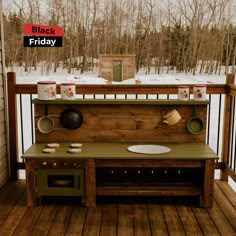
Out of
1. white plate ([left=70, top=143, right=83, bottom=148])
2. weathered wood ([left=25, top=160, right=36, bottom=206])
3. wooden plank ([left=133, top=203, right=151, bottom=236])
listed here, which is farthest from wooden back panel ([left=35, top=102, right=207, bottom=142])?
wooden plank ([left=133, top=203, right=151, bottom=236])

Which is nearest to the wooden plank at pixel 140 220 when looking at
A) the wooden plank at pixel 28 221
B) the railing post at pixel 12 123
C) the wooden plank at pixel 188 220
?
the wooden plank at pixel 188 220

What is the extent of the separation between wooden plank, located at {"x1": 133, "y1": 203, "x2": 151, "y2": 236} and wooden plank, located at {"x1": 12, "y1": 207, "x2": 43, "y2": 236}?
27.8 inches

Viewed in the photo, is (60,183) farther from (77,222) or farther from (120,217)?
(120,217)

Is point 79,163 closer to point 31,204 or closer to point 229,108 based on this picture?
point 31,204

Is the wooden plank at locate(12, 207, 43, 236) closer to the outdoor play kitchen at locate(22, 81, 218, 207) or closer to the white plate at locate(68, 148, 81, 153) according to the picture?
the outdoor play kitchen at locate(22, 81, 218, 207)

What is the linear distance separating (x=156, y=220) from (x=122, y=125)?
2.97 ft

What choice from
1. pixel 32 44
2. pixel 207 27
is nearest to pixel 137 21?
pixel 207 27

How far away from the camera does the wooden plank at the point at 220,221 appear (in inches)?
99.6

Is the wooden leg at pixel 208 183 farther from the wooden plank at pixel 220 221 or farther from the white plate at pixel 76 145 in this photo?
the white plate at pixel 76 145

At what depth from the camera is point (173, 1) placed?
4426mm

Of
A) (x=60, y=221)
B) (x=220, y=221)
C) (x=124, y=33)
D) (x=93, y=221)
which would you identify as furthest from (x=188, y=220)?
(x=124, y=33)

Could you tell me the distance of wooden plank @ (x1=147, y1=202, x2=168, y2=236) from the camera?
2.52 m

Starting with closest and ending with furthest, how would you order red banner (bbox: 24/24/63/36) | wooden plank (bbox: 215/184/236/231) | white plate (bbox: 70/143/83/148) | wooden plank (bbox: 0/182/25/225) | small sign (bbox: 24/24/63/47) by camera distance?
wooden plank (bbox: 215/184/236/231) < wooden plank (bbox: 0/182/25/225) < white plate (bbox: 70/143/83/148) < small sign (bbox: 24/24/63/47) < red banner (bbox: 24/24/63/36)

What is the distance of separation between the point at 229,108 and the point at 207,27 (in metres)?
1.39
